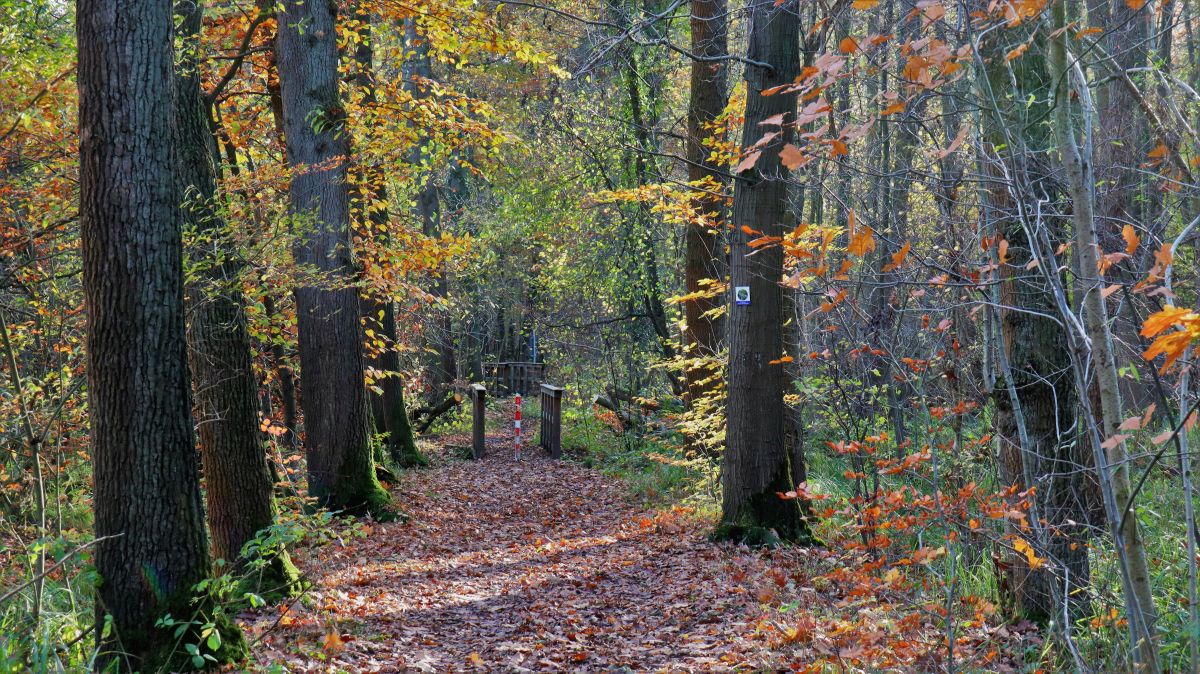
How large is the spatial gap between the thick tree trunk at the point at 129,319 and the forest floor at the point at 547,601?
2.56 ft

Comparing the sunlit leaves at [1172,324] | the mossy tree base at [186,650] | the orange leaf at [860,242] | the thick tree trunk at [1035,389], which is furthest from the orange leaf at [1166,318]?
the mossy tree base at [186,650]

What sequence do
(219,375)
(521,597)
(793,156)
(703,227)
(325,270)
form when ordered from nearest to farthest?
1. (793,156)
2. (219,375)
3. (521,597)
4. (325,270)
5. (703,227)

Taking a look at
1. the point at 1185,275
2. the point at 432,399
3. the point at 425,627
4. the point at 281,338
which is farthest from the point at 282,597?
the point at 432,399

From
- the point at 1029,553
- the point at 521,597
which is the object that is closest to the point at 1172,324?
the point at 1029,553

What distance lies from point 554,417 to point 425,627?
10234mm

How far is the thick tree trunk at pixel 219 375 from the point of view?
6781mm

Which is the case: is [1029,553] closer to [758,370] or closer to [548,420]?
[758,370]

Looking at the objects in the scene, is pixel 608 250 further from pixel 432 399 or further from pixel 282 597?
pixel 282 597

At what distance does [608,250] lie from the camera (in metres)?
16.6

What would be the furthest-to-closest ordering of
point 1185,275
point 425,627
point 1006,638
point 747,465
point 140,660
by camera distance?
1. point 1185,275
2. point 747,465
3. point 425,627
4. point 1006,638
5. point 140,660

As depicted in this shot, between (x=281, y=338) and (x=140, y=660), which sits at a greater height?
(x=281, y=338)

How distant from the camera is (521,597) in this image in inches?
292

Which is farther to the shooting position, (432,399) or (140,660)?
(432,399)

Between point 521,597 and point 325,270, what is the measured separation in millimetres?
4243
